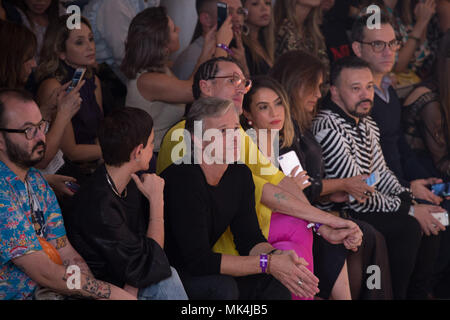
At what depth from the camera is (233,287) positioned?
7.79 ft

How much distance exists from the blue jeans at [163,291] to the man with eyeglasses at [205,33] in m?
1.82

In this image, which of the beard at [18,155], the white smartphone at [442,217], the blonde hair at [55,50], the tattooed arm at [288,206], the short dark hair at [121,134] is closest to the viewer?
the beard at [18,155]

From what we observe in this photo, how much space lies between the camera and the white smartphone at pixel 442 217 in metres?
3.61

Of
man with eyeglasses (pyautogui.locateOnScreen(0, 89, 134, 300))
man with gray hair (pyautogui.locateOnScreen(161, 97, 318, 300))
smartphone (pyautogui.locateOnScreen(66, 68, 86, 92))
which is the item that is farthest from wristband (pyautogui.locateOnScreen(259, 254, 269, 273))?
smartphone (pyautogui.locateOnScreen(66, 68, 86, 92))

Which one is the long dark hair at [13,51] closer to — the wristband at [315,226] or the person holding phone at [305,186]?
the person holding phone at [305,186]

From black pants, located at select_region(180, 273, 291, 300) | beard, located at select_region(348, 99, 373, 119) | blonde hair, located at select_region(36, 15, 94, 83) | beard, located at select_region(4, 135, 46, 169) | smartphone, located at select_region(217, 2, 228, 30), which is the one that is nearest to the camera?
beard, located at select_region(4, 135, 46, 169)

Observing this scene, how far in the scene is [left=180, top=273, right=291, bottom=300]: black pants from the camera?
2.36 metres

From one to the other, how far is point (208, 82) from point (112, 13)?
0.95m

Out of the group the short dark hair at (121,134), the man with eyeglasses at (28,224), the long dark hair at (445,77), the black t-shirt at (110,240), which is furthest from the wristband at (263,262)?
the long dark hair at (445,77)

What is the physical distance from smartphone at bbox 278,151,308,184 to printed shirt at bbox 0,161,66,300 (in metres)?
1.30

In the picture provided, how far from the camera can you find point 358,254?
305 cm

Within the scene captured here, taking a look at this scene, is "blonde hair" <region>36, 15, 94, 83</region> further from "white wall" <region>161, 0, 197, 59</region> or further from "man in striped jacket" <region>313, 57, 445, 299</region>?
"man in striped jacket" <region>313, 57, 445, 299</region>
